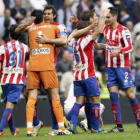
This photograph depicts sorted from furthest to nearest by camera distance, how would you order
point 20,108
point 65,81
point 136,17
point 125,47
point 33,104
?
point 136,17
point 65,81
point 20,108
point 125,47
point 33,104

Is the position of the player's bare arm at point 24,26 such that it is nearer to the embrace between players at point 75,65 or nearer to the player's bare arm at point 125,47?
the embrace between players at point 75,65

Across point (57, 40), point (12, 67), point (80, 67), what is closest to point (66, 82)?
point (12, 67)

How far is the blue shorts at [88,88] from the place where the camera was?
42.6ft

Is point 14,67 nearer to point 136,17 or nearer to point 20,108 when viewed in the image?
point 20,108

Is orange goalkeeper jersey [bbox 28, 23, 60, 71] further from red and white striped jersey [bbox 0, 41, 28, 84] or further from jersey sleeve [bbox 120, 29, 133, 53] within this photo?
jersey sleeve [bbox 120, 29, 133, 53]

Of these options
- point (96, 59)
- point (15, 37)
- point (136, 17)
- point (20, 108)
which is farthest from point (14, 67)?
point (136, 17)

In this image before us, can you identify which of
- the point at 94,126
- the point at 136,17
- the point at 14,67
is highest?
the point at 136,17

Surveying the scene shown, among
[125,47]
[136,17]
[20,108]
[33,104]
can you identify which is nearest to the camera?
[33,104]

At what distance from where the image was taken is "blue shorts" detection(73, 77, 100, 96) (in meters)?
13.0

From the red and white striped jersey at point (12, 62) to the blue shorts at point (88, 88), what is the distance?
3.92 ft

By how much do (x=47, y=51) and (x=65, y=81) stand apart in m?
6.92

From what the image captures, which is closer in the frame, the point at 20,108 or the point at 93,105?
the point at 93,105

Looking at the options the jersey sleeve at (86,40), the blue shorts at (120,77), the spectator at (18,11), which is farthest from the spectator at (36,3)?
the jersey sleeve at (86,40)

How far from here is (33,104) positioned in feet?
41.1
